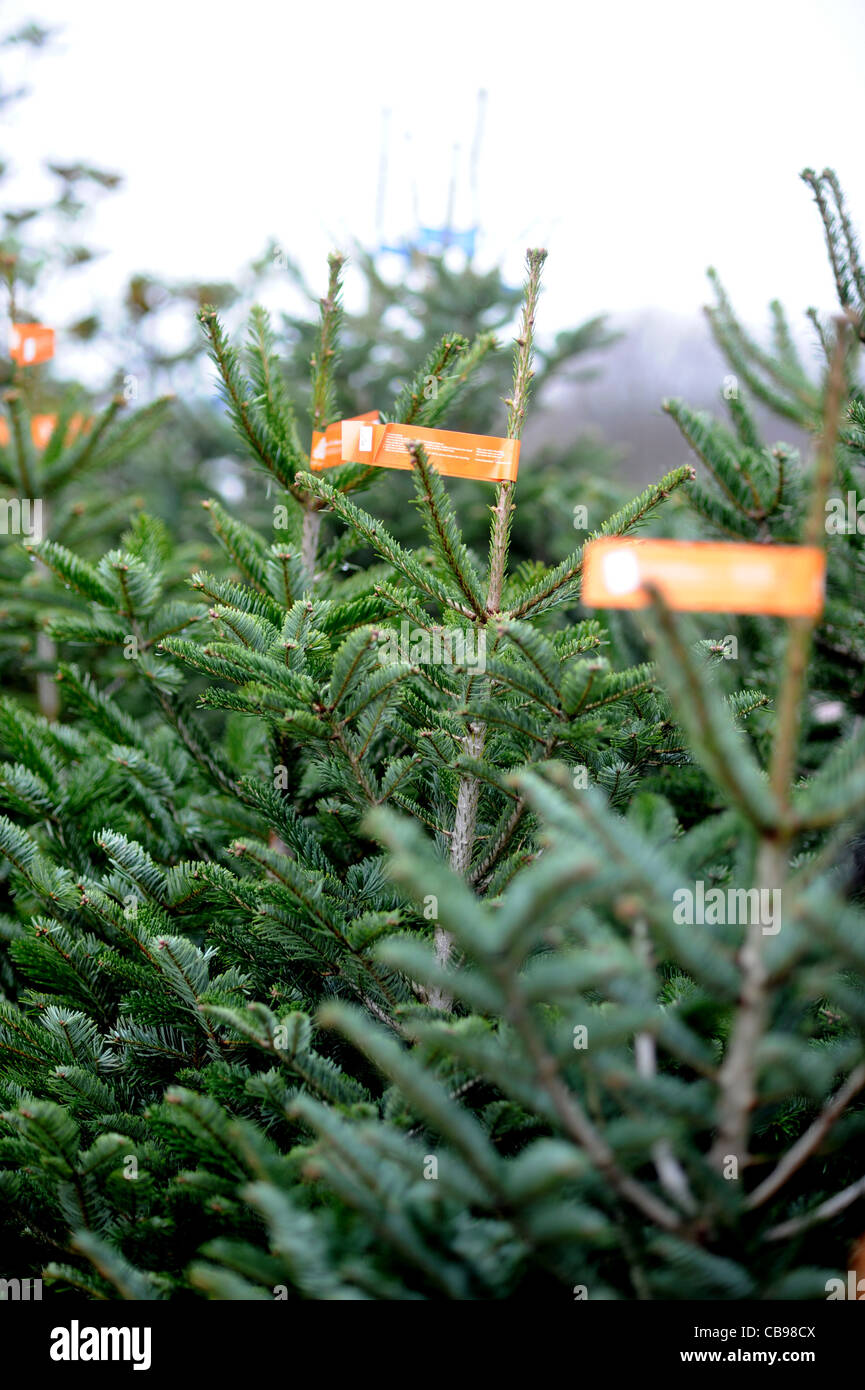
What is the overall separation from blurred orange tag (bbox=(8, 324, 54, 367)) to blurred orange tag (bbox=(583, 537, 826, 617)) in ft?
7.14

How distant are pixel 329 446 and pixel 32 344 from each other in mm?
1369

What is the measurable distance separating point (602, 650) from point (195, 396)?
15.7 feet

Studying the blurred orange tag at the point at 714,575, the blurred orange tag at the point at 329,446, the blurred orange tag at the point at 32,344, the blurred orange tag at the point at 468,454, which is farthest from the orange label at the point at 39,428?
the blurred orange tag at the point at 714,575

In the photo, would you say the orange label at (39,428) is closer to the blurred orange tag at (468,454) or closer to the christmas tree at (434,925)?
the christmas tree at (434,925)

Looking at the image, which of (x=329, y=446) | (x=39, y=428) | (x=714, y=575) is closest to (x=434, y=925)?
(x=714, y=575)

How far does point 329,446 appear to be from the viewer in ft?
5.22

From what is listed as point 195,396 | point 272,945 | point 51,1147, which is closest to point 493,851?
point 272,945

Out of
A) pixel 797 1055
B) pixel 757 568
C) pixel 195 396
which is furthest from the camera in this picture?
pixel 195 396

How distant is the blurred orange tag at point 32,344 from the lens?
2.39 m

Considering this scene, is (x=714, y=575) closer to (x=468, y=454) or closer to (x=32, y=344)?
(x=468, y=454)

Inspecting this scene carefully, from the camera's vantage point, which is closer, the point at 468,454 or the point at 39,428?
the point at 468,454

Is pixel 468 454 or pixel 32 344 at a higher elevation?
pixel 32 344
